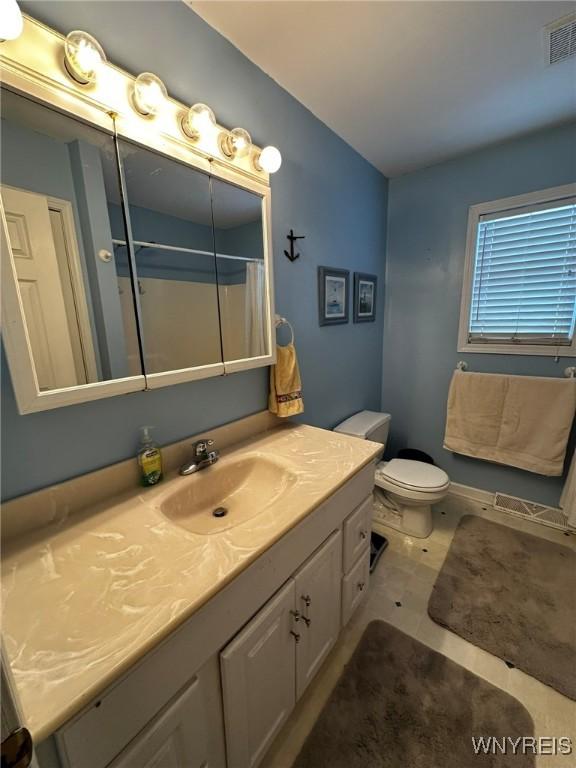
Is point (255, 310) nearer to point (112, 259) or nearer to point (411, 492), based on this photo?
point (112, 259)

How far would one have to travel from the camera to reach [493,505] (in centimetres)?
220

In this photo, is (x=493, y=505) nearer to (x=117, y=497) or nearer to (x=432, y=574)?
(x=432, y=574)

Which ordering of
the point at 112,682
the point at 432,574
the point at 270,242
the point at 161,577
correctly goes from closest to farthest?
1. the point at 112,682
2. the point at 161,577
3. the point at 270,242
4. the point at 432,574

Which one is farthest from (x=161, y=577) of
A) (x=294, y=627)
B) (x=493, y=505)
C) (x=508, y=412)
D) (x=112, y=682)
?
(x=493, y=505)

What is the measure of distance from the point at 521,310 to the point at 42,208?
7.96 feet

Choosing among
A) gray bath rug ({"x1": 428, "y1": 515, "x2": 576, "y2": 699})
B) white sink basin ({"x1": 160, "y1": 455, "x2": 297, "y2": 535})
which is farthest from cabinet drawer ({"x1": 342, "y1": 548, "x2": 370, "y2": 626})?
white sink basin ({"x1": 160, "y1": 455, "x2": 297, "y2": 535})

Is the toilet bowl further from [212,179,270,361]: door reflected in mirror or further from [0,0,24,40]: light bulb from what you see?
[0,0,24,40]: light bulb

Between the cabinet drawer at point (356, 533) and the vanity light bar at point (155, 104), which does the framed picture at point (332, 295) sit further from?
the cabinet drawer at point (356, 533)

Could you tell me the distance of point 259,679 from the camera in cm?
83

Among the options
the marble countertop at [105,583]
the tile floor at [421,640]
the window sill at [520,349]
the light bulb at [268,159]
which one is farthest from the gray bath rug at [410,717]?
the light bulb at [268,159]

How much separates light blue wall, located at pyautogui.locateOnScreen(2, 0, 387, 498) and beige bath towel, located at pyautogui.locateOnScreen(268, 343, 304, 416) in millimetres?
52

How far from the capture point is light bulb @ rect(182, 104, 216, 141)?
998mm

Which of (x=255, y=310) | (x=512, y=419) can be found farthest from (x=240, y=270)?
(x=512, y=419)

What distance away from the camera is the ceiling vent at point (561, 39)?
110 cm
